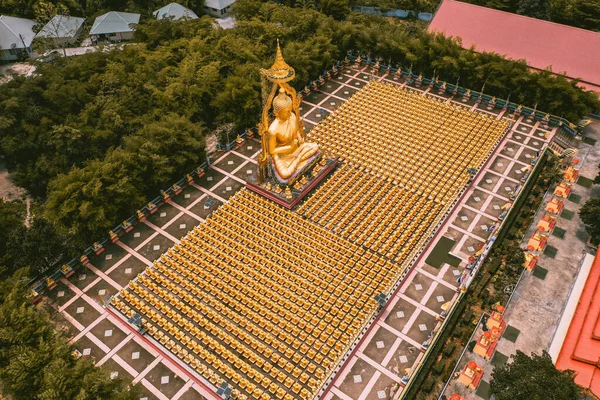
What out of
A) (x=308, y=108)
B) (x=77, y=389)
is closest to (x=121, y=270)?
(x=77, y=389)

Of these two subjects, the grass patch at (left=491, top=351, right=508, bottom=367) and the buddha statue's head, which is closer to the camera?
the grass patch at (left=491, top=351, right=508, bottom=367)

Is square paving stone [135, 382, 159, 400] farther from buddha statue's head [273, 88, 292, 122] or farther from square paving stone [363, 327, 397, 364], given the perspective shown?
buddha statue's head [273, 88, 292, 122]

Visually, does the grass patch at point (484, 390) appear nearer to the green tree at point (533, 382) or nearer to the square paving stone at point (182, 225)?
the green tree at point (533, 382)

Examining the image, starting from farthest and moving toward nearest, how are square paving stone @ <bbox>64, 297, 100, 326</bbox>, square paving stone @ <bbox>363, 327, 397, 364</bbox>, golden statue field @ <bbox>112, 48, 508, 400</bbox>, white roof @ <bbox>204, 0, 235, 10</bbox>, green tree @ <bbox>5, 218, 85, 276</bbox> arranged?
white roof @ <bbox>204, 0, 235, 10</bbox>
green tree @ <bbox>5, 218, 85, 276</bbox>
square paving stone @ <bbox>64, 297, 100, 326</bbox>
square paving stone @ <bbox>363, 327, 397, 364</bbox>
golden statue field @ <bbox>112, 48, 508, 400</bbox>

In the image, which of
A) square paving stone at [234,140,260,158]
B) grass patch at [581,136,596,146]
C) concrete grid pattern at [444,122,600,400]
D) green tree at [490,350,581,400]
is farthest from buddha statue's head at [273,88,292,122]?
grass patch at [581,136,596,146]

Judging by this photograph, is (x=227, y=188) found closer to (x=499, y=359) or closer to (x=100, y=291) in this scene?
(x=100, y=291)
